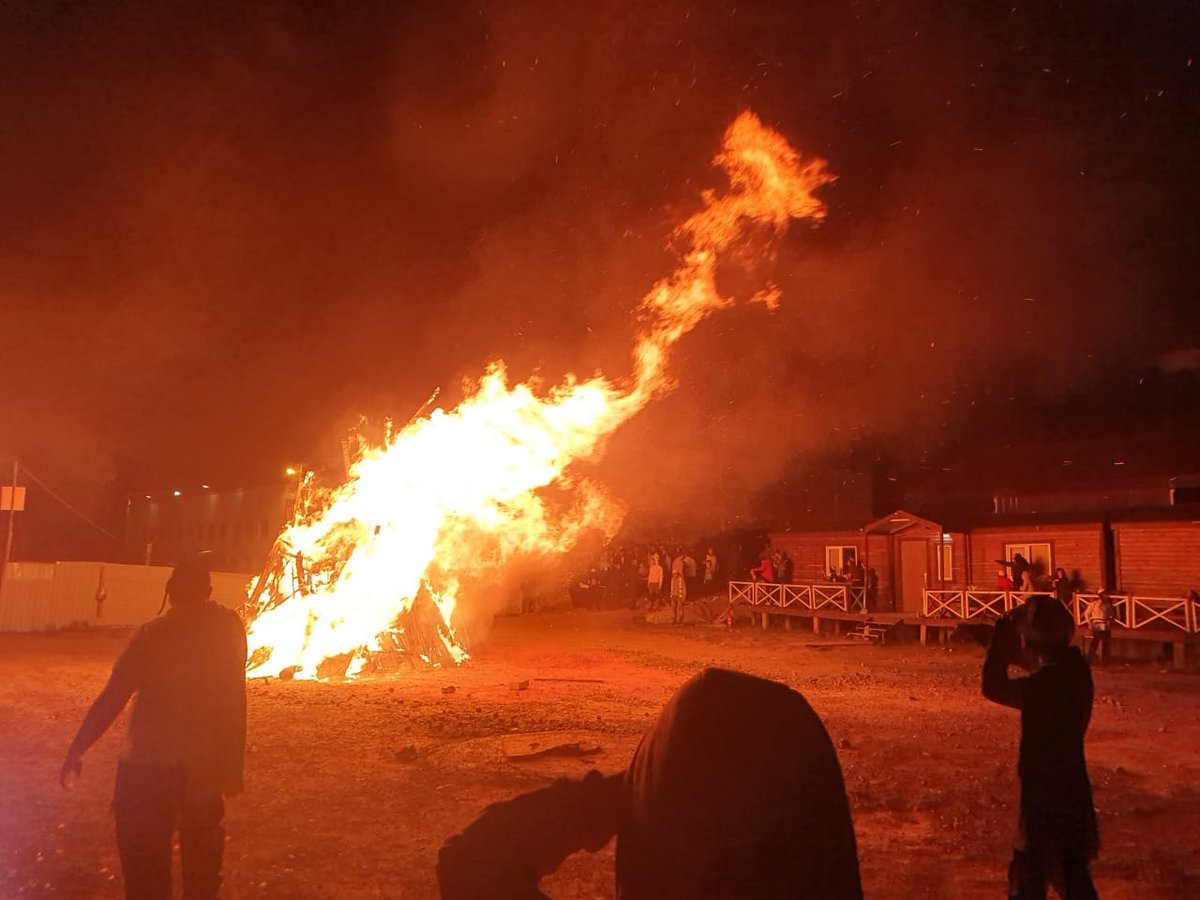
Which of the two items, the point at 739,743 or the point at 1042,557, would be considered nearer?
the point at 739,743

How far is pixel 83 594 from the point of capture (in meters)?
24.3

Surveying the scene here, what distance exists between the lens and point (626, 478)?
128ft

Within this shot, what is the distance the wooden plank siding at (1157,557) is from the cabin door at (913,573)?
553 cm

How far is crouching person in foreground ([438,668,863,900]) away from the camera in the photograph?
1644mm

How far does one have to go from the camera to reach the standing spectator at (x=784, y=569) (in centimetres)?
2892

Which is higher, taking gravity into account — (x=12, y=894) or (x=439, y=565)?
(x=439, y=565)

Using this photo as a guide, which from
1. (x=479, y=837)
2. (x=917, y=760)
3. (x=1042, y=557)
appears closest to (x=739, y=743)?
(x=479, y=837)

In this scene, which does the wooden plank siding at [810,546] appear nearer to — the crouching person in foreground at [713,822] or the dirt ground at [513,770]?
the dirt ground at [513,770]

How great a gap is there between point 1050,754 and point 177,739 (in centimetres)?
424

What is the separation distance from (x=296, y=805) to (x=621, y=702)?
648cm

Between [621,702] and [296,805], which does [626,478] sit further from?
[296,805]

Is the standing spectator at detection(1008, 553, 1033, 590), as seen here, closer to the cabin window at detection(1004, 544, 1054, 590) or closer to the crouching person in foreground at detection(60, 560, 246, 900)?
the cabin window at detection(1004, 544, 1054, 590)

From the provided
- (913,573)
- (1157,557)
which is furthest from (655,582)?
(1157,557)

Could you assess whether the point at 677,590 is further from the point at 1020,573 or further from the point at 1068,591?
the point at 1068,591
